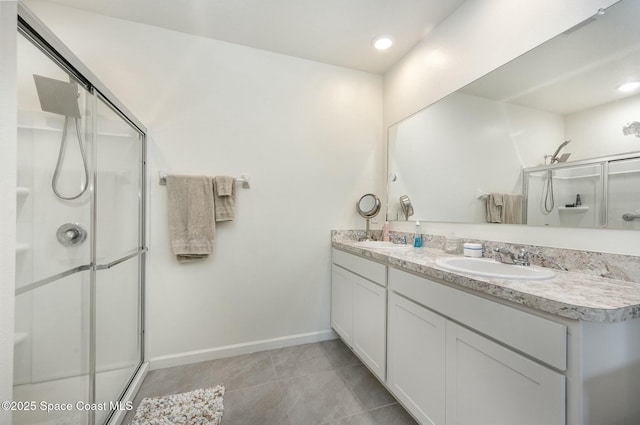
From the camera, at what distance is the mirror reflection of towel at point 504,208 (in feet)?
4.25

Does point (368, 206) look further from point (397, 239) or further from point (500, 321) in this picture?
point (500, 321)

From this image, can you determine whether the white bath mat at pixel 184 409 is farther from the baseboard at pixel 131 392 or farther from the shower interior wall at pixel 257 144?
the shower interior wall at pixel 257 144

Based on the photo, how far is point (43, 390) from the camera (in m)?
0.98

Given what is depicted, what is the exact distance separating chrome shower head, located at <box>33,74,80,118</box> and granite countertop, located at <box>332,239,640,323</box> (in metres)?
1.69

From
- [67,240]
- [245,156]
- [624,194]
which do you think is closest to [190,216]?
[245,156]

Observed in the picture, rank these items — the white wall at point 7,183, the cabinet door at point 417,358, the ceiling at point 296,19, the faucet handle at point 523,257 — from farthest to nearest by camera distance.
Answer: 1. the ceiling at point 296,19
2. the faucet handle at point 523,257
3. the cabinet door at point 417,358
4. the white wall at point 7,183

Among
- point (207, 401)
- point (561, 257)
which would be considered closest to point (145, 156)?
point (207, 401)

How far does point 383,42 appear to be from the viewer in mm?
1898

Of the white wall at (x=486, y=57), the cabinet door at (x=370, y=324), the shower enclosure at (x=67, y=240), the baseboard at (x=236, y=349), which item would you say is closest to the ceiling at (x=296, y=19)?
the white wall at (x=486, y=57)

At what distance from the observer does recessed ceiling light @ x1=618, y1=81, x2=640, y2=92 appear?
0.91 metres

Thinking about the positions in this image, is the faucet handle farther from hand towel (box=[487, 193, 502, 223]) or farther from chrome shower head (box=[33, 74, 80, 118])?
chrome shower head (box=[33, 74, 80, 118])

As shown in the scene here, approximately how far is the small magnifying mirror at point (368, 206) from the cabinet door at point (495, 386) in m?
1.29

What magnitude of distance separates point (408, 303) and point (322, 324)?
3.80 ft

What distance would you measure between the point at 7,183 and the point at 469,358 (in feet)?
4.93
